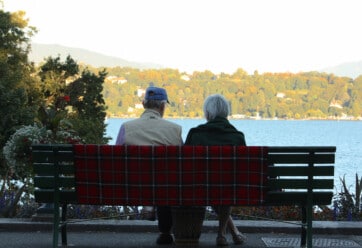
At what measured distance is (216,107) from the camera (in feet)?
21.2

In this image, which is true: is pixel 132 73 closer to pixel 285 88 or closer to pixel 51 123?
pixel 285 88

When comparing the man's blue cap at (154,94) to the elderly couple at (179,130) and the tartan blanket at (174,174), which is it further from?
the tartan blanket at (174,174)

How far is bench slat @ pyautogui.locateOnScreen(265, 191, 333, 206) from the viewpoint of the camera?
616 cm

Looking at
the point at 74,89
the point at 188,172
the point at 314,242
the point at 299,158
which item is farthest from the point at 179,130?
the point at 74,89

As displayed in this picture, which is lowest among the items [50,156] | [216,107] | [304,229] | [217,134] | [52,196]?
[304,229]

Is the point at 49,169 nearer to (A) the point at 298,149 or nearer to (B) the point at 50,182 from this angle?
(B) the point at 50,182

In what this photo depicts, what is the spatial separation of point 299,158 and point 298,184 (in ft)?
0.70

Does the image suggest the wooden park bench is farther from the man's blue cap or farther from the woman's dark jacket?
the man's blue cap

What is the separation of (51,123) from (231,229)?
6.85ft

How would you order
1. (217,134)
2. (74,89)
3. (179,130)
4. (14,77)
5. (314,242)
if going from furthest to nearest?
(74,89) < (14,77) < (314,242) < (179,130) < (217,134)

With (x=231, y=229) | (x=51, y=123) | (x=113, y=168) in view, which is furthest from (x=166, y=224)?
(x=51, y=123)

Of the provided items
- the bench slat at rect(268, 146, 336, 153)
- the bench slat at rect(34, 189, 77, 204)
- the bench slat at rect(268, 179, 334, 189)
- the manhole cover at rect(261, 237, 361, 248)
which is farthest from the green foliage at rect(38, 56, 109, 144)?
the bench slat at rect(268, 146, 336, 153)

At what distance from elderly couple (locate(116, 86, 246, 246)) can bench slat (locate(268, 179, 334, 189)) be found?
0.45 m

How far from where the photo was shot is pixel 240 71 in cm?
15262
